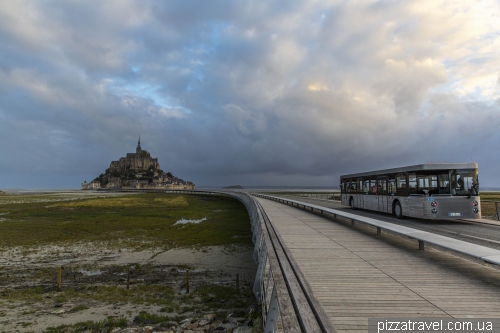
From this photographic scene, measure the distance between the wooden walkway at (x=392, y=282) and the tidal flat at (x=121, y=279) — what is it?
2.82 m

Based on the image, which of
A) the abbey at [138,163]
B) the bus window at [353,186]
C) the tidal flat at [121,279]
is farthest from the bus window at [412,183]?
the abbey at [138,163]

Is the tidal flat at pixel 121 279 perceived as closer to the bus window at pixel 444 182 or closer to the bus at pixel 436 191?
the bus at pixel 436 191

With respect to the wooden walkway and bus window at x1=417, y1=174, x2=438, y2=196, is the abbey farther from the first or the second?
the wooden walkway

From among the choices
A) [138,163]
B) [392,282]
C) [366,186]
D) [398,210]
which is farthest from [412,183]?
[138,163]

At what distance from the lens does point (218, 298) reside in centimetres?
1026

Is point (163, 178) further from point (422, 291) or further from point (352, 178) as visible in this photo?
point (422, 291)

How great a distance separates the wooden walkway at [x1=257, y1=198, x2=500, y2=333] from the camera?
4227mm

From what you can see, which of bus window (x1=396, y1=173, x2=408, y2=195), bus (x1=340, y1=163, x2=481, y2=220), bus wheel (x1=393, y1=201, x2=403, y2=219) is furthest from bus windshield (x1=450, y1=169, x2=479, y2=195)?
bus wheel (x1=393, y1=201, x2=403, y2=219)

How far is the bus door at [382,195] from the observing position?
1884 centimetres

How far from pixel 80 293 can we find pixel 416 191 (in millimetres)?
16327

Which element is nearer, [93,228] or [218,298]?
[218,298]

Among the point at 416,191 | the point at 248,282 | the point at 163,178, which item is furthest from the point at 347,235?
the point at 163,178

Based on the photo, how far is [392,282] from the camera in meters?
5.55

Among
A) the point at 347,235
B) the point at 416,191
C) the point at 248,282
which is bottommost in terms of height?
the point at 248,282
